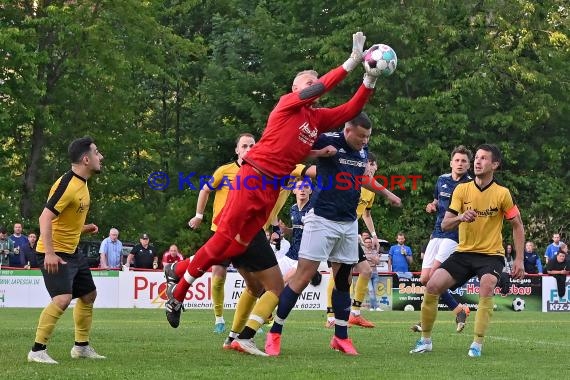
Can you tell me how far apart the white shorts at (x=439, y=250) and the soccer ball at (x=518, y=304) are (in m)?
13.5

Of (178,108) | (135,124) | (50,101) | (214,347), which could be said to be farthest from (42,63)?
(214,347)

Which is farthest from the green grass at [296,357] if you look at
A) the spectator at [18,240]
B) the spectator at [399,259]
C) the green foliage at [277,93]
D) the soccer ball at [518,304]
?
the green foliage at [277,93]

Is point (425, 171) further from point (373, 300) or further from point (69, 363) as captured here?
point (69, 363)

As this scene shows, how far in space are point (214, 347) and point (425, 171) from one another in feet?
97.2

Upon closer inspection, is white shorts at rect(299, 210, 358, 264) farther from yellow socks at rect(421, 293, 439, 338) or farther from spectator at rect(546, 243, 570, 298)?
spectator at rect(546, 243, 570, 298)

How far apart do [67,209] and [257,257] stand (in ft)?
6.93

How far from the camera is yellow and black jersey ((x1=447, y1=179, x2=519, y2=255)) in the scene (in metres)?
12.2

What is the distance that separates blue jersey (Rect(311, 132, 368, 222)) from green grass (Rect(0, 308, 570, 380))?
4.81 ft

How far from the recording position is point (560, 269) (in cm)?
3031

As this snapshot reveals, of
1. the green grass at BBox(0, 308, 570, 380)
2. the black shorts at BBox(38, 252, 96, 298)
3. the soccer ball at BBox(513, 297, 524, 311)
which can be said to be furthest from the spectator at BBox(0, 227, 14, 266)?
the black shorts at BBox(38, 252, 96, 298)

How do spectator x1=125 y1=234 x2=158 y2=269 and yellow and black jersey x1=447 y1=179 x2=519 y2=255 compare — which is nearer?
yellow and black jersey x1=447 y1=179 x2=519 y2=255

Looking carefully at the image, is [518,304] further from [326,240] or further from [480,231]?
[326,240]

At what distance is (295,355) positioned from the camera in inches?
455

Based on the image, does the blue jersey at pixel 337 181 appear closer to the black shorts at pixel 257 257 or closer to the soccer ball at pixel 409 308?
the black shorts at pixel 257 257
